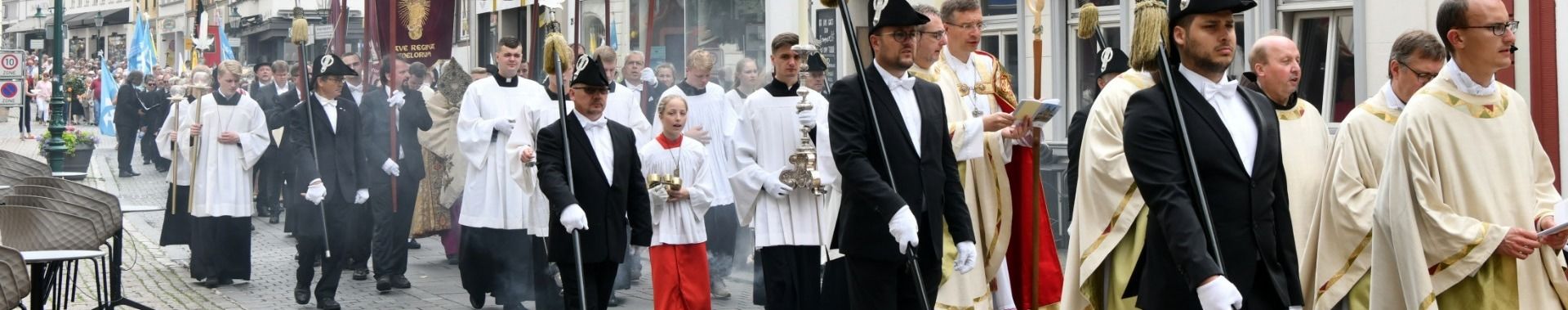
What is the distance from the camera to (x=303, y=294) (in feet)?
35.6

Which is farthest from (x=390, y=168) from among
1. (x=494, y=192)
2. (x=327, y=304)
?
(x=327, y=304)

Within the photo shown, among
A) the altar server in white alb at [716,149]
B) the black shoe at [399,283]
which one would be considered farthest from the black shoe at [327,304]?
the altar server in white alb at [716,149]

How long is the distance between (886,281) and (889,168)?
0.39 m

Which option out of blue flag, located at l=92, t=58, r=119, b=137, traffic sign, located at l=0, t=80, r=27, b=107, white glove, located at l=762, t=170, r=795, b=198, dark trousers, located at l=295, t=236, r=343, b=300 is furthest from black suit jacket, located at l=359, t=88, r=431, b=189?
blue flag, located at l=92, t=58, r=119, b=137

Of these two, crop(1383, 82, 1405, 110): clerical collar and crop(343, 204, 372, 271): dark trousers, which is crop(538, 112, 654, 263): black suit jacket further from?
crop(343, 204, 372, 271): dark trousers

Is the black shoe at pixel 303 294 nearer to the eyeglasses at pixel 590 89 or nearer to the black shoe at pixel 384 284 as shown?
the black shoe at pixel 384 284

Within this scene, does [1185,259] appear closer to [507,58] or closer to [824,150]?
[824,150]

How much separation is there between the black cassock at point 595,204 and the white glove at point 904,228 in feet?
7.84

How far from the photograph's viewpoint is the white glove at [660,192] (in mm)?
8805

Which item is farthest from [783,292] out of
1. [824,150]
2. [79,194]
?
[79,194]

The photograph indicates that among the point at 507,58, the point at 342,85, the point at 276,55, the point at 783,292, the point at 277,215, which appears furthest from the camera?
the point at 276,55

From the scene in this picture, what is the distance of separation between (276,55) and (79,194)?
3198cm

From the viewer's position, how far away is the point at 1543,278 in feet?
17.3

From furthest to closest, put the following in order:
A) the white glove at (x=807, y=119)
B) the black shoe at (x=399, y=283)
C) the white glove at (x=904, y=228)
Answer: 1. the black shoe at (x=399, y=283)
2. the white glove at (x=807, y=119)
3. the white glove at (x=904, y=228)
